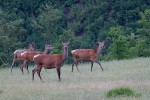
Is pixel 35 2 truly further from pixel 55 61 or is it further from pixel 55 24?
pixel 55 61

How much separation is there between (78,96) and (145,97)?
1.73m

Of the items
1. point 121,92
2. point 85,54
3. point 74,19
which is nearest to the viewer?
point 121,92

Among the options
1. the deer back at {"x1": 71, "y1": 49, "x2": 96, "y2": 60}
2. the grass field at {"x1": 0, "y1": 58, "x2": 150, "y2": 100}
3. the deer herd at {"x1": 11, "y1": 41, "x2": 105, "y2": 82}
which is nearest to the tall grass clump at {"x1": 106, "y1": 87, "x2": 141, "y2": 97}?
the grass field at {"x1": 0, "y1": 58, "x2": 150, "y2": 100}

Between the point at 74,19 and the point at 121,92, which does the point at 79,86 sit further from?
the point at 74,19

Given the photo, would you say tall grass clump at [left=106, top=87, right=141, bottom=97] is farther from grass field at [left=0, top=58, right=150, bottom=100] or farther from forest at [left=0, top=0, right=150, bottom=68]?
forest at [left=0, top=0, right=150, bottom=68]

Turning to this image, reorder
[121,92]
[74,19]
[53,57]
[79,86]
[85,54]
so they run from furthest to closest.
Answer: [74,19], [85,54], [53,57], [79,86], [121,92]

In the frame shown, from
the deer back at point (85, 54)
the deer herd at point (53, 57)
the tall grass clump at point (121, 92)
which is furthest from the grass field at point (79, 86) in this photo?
the deer back at point (85, 54)

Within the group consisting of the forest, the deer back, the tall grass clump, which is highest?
the tall grass clump

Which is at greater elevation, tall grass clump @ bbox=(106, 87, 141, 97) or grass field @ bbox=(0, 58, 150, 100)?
tall grass clump @ bbox=(106, 87, 141, 97)

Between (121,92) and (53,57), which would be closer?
(121,92)

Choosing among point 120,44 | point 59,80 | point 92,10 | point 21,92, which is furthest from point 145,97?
point 92,10

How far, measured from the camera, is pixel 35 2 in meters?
64.9

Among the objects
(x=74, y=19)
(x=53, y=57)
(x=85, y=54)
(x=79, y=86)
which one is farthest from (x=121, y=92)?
(x=74, y=19)

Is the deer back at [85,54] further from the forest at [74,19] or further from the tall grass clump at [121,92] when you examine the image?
the forest at [74,19]
